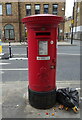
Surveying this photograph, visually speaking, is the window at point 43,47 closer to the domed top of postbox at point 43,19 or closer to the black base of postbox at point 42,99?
the domed top of postbox at point 43,19

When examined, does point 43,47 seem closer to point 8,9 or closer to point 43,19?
point 43,19

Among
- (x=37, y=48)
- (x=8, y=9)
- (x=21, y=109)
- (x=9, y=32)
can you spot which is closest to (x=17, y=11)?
(x=8, y=9)

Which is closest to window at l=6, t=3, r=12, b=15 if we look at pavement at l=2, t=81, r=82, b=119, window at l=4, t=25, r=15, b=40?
window at l=4, t=25, r=15, b=40

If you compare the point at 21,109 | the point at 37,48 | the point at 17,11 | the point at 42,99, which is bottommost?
the point at 21,109

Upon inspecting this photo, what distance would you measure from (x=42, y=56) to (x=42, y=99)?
974 millimetres

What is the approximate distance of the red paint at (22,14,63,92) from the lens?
2580 mm

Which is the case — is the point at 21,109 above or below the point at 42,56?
below

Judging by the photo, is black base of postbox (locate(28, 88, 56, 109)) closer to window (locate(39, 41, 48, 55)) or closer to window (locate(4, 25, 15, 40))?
window (locate(39, 41, 48, 55))

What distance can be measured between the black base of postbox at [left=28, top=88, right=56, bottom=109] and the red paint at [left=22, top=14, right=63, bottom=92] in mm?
89

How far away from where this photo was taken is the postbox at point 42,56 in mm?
2609

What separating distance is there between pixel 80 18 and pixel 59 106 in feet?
133

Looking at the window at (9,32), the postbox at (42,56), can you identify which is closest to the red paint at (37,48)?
the postbox at (42,56)

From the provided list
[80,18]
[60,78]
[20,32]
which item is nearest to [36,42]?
[60,78]

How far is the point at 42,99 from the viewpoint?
2.94 metres
